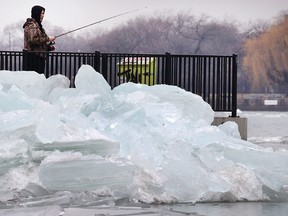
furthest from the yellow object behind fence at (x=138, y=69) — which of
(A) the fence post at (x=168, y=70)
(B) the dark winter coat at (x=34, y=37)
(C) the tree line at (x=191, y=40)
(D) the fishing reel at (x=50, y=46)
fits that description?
(C) the tree line at (x=191, y=40)

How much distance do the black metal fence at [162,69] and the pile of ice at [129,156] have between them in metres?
6.05

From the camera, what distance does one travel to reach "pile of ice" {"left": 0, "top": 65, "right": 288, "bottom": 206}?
8.32m

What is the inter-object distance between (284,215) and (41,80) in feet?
17.9

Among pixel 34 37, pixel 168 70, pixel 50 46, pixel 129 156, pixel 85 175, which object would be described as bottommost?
pixel 85 175

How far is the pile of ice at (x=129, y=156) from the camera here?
832 centimetres

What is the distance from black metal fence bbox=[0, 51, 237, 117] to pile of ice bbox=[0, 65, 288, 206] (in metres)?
6.05

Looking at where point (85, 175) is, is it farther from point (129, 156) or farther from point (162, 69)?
point (162, 69)

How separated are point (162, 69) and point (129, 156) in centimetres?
820

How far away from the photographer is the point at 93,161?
27.3 ft

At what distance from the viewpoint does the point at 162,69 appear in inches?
665

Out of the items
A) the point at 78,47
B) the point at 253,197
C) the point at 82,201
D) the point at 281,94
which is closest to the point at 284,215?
the point at 253,197

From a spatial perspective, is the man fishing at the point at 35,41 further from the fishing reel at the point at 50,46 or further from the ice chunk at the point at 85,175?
the ice chunk at the point at 85,175

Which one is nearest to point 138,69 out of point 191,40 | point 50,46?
point 50,46

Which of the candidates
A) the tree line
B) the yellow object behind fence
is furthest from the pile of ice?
the tree line
